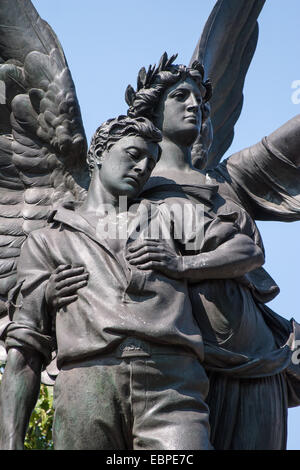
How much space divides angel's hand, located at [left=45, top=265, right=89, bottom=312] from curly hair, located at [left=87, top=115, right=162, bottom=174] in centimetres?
80

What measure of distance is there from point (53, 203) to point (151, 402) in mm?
2124

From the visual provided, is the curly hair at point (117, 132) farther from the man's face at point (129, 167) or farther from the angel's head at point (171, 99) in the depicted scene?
the angel's head at point (171, 99)

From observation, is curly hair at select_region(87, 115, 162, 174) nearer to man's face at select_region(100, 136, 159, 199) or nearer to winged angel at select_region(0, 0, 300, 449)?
man's face at select_region(100, 136, 159, 199)

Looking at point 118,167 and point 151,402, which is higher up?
point 118,167

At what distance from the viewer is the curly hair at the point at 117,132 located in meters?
6.93

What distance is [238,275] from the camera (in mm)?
6906

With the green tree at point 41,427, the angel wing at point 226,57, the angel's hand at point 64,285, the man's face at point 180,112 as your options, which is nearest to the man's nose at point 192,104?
the man's face at point 180,112

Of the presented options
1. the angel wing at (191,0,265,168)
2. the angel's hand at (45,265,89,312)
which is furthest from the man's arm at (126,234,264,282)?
the angel wing at (191,0,265,168)

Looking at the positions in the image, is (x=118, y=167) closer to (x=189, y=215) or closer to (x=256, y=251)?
(x=189, y=215)

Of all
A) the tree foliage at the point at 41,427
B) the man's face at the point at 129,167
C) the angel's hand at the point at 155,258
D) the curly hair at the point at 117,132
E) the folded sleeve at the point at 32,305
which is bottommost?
the tree foliage at the point at 41,427

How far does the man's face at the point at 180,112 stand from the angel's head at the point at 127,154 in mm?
471

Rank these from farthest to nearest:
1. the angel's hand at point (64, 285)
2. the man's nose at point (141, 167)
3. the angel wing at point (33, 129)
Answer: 1. the angel wing at point (33, 129)
2. the man's nose at point (141, 167)
3. the angel's hand at point (64, 285)

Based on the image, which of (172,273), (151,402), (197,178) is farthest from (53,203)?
(151,402)

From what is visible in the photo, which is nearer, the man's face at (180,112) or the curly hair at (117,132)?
the curly hair at (117,132)
